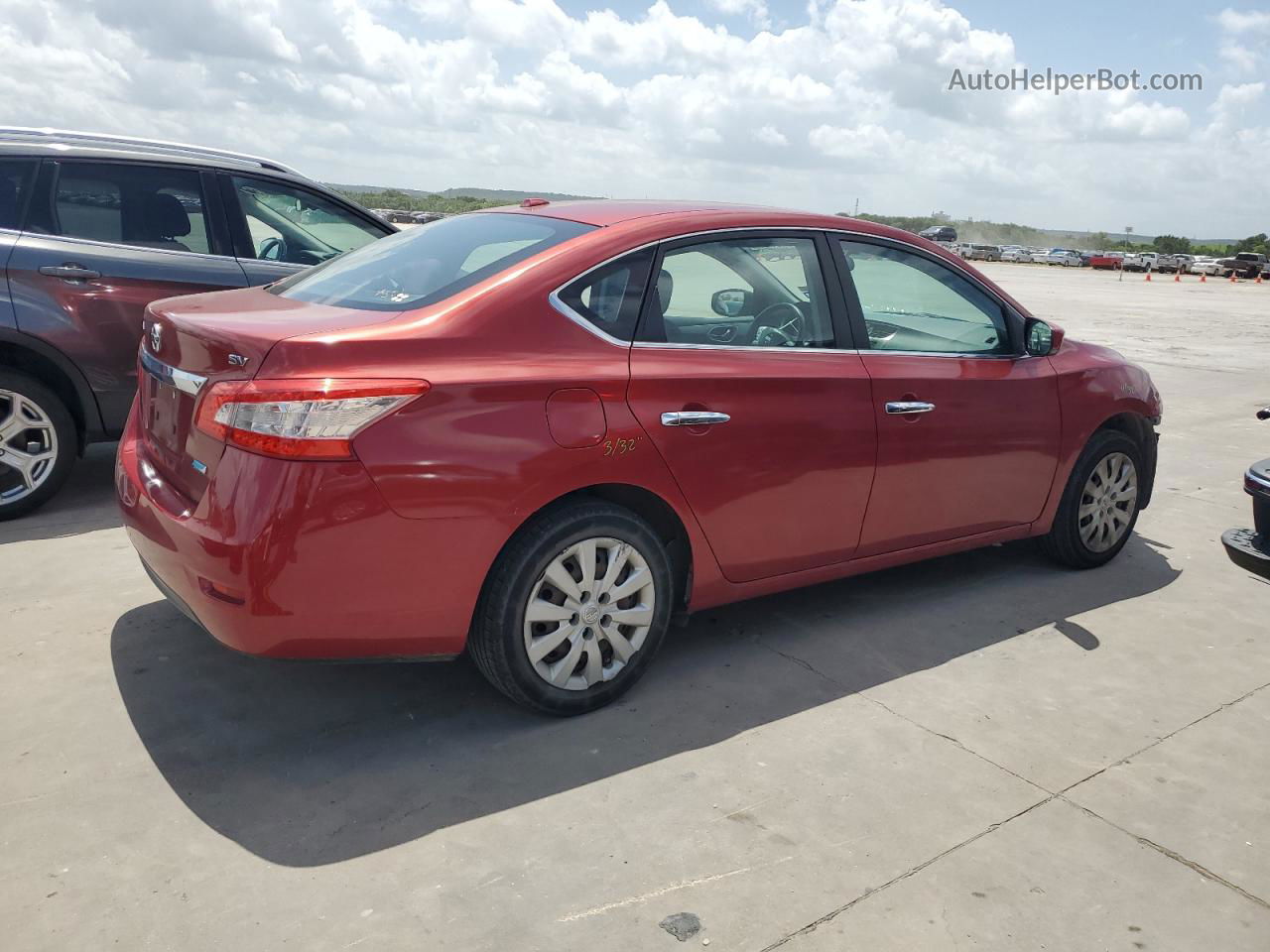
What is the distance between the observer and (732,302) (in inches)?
158

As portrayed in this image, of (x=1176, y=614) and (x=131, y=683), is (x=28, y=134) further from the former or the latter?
(x=1176, y=614)

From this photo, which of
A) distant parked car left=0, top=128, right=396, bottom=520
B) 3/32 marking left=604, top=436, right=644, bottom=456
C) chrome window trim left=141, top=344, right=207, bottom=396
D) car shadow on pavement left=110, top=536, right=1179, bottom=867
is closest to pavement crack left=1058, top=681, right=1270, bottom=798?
car shadow on pavement left=110, top=536, right=1179, bottom=867

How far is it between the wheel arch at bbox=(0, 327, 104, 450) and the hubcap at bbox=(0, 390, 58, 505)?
0.16m

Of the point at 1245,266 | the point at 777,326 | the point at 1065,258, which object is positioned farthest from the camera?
the point at 1065,258

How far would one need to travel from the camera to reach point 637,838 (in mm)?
2885

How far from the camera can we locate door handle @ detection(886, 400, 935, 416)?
4.10 meters

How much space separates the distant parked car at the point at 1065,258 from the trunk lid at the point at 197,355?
6823 cm

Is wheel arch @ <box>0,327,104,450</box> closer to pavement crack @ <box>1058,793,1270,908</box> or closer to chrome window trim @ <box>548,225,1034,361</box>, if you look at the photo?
chrome window trim @ <box>548,225,1034,361</box>

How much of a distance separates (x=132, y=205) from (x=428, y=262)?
277cm

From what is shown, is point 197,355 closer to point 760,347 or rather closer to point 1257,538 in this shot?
point 760,347

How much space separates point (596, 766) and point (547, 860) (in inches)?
19.3

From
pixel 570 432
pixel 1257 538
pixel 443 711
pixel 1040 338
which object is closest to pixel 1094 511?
pixel 1040 338

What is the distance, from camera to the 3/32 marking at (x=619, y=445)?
3.30m

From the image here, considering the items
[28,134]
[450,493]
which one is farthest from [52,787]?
[28,134]
